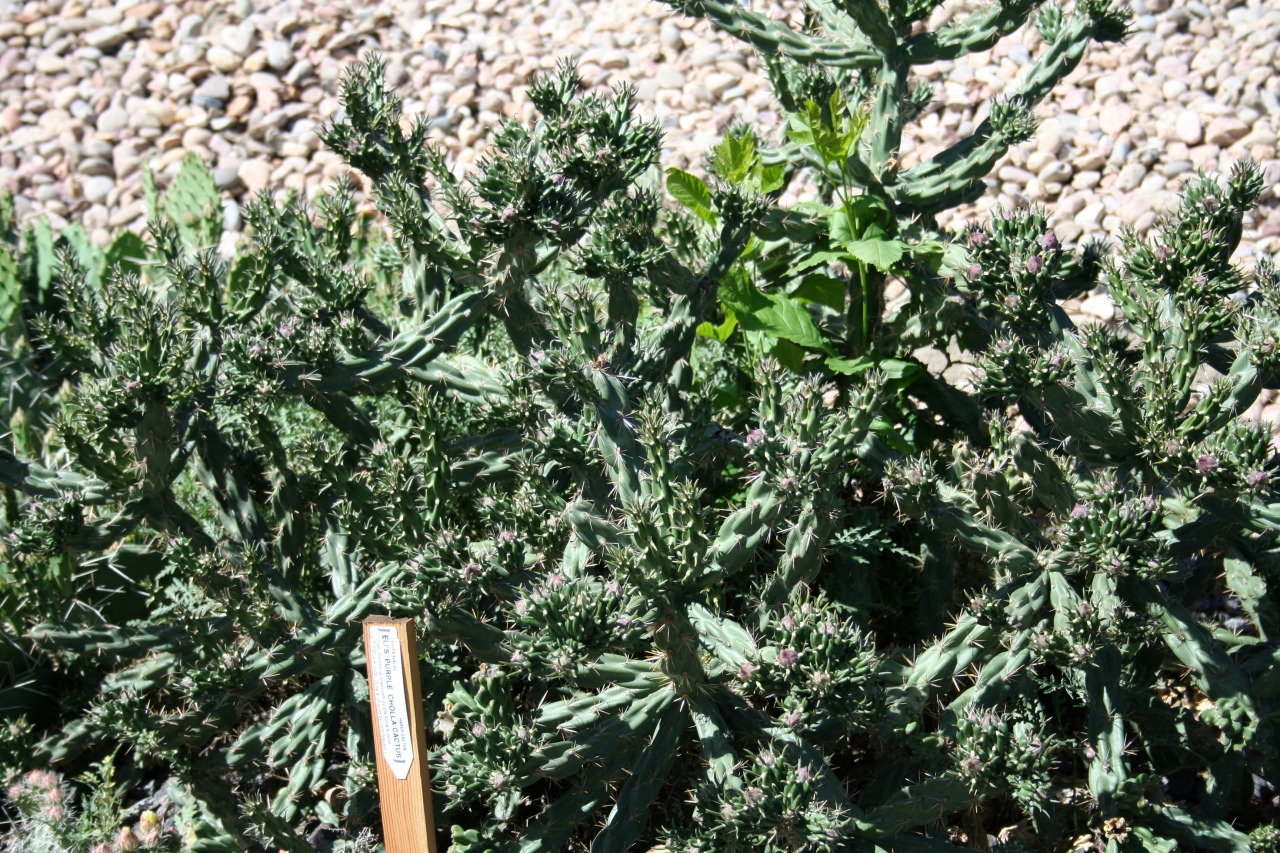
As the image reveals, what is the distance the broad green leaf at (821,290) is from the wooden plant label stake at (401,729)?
6.03ft

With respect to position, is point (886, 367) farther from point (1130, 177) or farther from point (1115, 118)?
point (1115, 118)

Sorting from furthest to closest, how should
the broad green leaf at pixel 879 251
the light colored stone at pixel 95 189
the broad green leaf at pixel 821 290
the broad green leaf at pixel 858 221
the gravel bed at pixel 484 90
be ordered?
1. the light colored stone at pixel 95 189
2. the gravel bed at pixel 484 90
3. the broad green leaf at pixel 821 290
4. the broad green leaf at pixel 858 221
5. the broad green leaf at pixel 879 251

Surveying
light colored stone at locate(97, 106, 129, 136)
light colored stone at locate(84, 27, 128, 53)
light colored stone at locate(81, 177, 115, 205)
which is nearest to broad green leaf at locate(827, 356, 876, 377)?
light colored stone at locate(81, 177, 115, 205)

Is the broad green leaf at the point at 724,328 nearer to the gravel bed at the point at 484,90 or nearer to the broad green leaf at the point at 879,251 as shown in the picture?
the broad green leaf at the point at 879,251

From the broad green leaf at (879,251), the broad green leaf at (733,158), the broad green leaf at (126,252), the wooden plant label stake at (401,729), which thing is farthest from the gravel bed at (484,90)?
the wooden plant label stake at (401,729)

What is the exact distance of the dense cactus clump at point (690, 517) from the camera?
2.56 meters

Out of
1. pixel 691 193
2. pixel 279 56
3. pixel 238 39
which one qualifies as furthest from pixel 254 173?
pixel 691 193

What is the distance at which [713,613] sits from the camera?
286 cm

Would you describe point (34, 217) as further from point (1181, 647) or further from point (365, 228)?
point (1181, 647)

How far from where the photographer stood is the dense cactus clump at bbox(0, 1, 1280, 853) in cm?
256

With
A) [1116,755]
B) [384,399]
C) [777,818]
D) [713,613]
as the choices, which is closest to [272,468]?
[384,399]

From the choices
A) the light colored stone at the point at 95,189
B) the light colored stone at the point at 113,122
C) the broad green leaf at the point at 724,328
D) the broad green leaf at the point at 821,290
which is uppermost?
the light colored stone at the point at 113,122

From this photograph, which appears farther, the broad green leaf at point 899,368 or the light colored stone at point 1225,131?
the light colored stone at point 1225,131

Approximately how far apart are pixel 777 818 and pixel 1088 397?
134 cm
